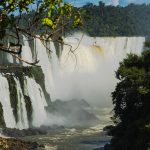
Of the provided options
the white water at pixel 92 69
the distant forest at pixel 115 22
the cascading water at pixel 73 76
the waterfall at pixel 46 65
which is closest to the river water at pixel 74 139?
the cascading water at pixel 73 76

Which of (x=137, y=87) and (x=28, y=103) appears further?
(x=28, y=103)

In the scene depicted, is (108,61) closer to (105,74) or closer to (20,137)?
(105,74)

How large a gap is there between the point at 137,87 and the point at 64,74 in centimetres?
4031

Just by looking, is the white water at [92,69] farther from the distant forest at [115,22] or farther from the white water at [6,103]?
the distant forest at [115,22]

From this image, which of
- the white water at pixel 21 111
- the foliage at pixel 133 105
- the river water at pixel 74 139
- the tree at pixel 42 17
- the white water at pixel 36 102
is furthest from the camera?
the white water at pixel 36 102

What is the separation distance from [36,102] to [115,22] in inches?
3124

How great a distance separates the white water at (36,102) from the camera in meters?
51.7

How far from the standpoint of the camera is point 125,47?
90688mm

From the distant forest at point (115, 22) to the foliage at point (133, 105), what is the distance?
248 feet

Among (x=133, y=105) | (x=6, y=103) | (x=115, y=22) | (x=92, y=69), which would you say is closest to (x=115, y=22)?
(x=115, y=22)

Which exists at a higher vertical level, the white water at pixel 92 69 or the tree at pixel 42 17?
the tree at pixel 42 17

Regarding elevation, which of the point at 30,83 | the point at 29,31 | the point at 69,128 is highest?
the point at 29,31

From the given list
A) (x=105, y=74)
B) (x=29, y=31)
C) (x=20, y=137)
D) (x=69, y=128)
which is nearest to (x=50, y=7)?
(x=29, y=31)

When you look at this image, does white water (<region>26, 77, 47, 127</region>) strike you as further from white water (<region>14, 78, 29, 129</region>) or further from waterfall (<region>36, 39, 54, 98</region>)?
waterfall (<region>36, 39, 54, 98</region>)
